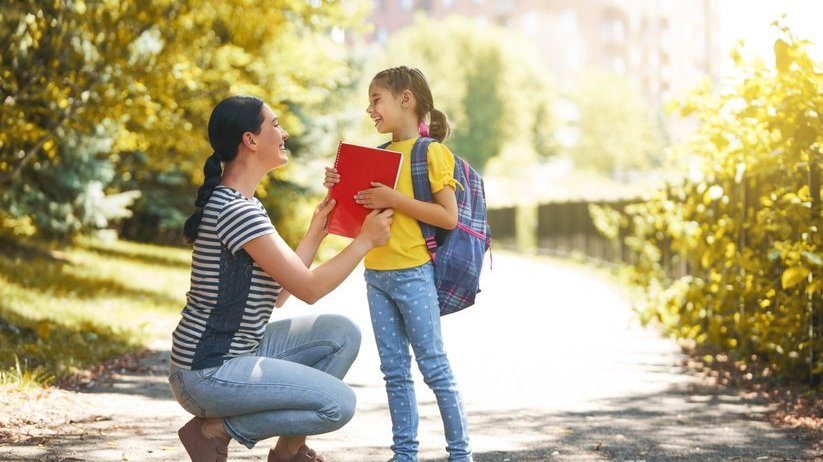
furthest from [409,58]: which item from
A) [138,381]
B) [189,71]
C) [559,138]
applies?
[138,381]

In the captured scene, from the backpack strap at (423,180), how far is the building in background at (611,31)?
84.0 meters

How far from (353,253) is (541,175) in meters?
58.9

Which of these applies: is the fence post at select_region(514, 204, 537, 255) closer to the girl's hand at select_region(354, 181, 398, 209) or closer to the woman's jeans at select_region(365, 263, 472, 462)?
the woman's jeans at select_region(365, 263, 472, 462)

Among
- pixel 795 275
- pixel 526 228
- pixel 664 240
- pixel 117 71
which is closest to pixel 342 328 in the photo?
pixel 795 275

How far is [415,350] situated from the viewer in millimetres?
4773

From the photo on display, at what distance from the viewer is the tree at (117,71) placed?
33.5 feet

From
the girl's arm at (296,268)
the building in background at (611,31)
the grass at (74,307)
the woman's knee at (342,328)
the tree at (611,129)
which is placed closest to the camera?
the girl's arm at (296,268)

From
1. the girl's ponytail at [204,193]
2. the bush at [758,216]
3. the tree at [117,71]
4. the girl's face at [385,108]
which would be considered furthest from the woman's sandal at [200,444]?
the tree at [117,71]

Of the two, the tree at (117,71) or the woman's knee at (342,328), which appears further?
the tree at (117,71)

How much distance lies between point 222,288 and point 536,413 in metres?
3.28

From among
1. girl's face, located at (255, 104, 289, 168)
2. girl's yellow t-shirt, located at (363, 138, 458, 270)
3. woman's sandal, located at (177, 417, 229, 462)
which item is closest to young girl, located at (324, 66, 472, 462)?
girl's yellow t-shirt, located at (363, 138, 458, 270)

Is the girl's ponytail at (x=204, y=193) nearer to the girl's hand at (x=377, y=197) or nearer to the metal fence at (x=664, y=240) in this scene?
the girl's hand at (x=377, y=197)

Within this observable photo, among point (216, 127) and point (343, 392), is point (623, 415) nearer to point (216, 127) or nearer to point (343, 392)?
point (343, 392)

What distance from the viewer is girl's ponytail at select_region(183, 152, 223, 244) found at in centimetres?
404
